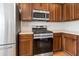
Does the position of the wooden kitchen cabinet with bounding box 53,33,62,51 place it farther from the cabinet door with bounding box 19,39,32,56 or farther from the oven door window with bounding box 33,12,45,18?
the cabinet door with bounding box 19,39,32,56

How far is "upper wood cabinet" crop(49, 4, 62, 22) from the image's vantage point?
13.3ft

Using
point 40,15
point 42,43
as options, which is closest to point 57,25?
point 40,15

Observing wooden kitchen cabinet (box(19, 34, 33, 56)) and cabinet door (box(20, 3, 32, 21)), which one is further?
cabinet door (box(20, 3, 32, 21))

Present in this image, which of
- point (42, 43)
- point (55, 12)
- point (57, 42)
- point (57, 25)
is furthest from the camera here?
point (57, 25)

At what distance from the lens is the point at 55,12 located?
4.13 meters

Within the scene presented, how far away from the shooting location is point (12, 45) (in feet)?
8.01

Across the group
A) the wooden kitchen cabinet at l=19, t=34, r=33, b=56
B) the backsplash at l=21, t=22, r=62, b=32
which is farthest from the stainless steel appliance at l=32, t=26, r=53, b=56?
the backsplash at l=21, t=22, r=62, b=32

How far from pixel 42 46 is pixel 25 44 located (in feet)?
1.88

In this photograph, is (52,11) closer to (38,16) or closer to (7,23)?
(38,16)

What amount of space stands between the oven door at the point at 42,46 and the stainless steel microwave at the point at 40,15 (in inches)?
30.0

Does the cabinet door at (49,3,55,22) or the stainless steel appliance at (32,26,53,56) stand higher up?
the cabinet door at (49,3,55,22)

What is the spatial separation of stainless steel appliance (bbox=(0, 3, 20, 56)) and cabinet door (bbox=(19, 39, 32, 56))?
0.54 m

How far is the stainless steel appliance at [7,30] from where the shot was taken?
7.63 feet

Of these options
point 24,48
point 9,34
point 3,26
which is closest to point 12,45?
point 9,34
